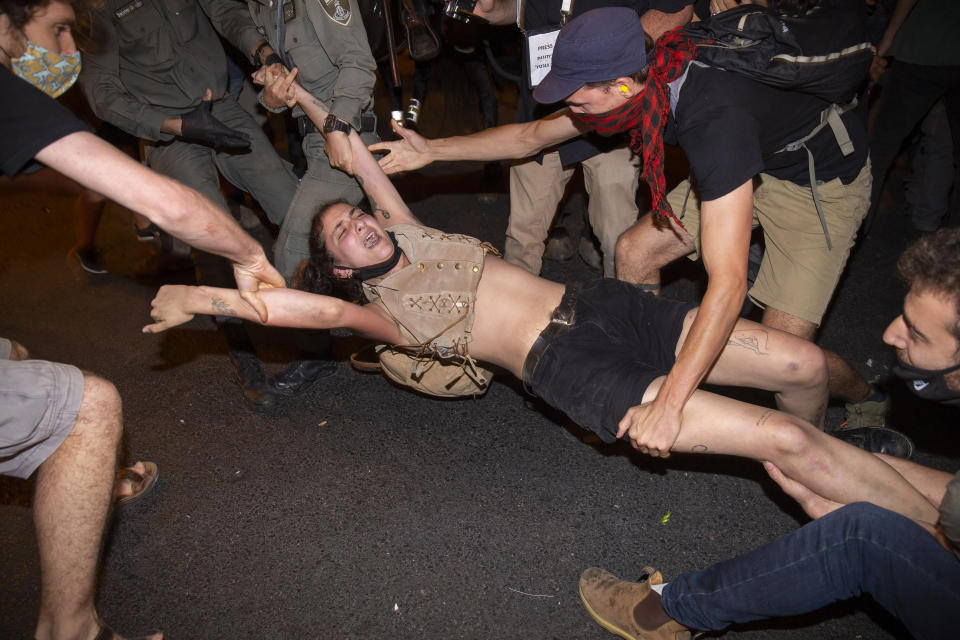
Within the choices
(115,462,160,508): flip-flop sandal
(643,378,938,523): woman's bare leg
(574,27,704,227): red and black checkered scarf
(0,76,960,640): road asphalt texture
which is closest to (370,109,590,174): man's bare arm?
(574,27,704,227): red and black checkered scarf

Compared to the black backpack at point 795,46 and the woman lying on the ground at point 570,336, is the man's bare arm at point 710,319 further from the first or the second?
the black backpack at point 795,46

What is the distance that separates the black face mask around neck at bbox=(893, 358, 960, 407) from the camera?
161 centimetres

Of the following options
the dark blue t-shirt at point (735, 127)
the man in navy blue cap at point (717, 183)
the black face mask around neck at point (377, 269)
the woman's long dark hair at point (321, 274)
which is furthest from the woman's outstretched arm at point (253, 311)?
the dark blue t-shirt at point (735, 127)

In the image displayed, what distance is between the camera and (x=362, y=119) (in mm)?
2809

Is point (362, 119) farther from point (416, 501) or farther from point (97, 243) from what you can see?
point (97, 243)

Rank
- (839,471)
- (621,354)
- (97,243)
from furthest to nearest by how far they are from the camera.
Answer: (97,243), (621,354), (839,471)

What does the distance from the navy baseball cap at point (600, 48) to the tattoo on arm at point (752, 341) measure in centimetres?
100

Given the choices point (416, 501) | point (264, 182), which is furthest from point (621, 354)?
point (264, 182)

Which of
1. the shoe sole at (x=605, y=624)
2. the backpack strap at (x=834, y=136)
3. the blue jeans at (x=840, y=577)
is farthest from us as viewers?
the backpack strap at (x=834, y=136)

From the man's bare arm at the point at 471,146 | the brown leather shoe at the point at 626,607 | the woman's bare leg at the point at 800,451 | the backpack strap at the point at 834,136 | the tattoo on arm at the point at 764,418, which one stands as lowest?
the brown leather shoe at the point at 626,607

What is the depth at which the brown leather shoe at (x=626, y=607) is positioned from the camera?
6.32ft

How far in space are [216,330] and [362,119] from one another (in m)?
1.65

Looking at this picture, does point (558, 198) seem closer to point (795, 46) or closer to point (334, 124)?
point (334, 124)

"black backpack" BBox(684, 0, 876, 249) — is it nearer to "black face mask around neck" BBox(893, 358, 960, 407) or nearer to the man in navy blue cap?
the man in navy blue cap
